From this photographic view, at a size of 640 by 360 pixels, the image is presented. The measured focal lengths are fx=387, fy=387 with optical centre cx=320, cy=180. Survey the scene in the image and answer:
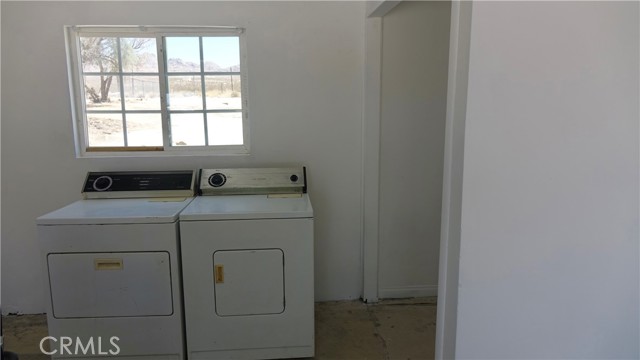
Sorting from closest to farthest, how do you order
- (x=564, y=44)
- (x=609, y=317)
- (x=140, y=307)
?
(x=564, y=44) < (x=609, y=317) < (x=140, y=307)

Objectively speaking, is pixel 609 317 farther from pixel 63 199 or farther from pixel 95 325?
pixel 63 199

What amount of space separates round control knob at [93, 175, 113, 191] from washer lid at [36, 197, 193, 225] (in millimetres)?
90

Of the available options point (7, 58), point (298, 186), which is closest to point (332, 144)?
point (298, 186)

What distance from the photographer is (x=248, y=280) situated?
2025mm

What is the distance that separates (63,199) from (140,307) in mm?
1089

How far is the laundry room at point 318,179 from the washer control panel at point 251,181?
1 centimetres

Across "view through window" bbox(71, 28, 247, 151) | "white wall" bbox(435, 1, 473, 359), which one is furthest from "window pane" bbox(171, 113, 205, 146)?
"white wall" bbox(435, 1, 473, 359)

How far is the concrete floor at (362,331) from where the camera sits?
2277 millimetres

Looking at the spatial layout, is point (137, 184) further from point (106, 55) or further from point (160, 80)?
point (106, 55)

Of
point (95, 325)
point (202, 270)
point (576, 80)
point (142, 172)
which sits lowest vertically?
point (95, 325)

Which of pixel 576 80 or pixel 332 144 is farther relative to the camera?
pixel 332 144

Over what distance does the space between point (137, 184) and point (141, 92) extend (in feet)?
2.10

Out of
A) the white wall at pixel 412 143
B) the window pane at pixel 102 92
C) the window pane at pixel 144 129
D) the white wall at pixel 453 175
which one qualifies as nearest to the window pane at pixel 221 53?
the window pane at pixel 144 129

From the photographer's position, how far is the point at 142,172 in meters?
2.48
